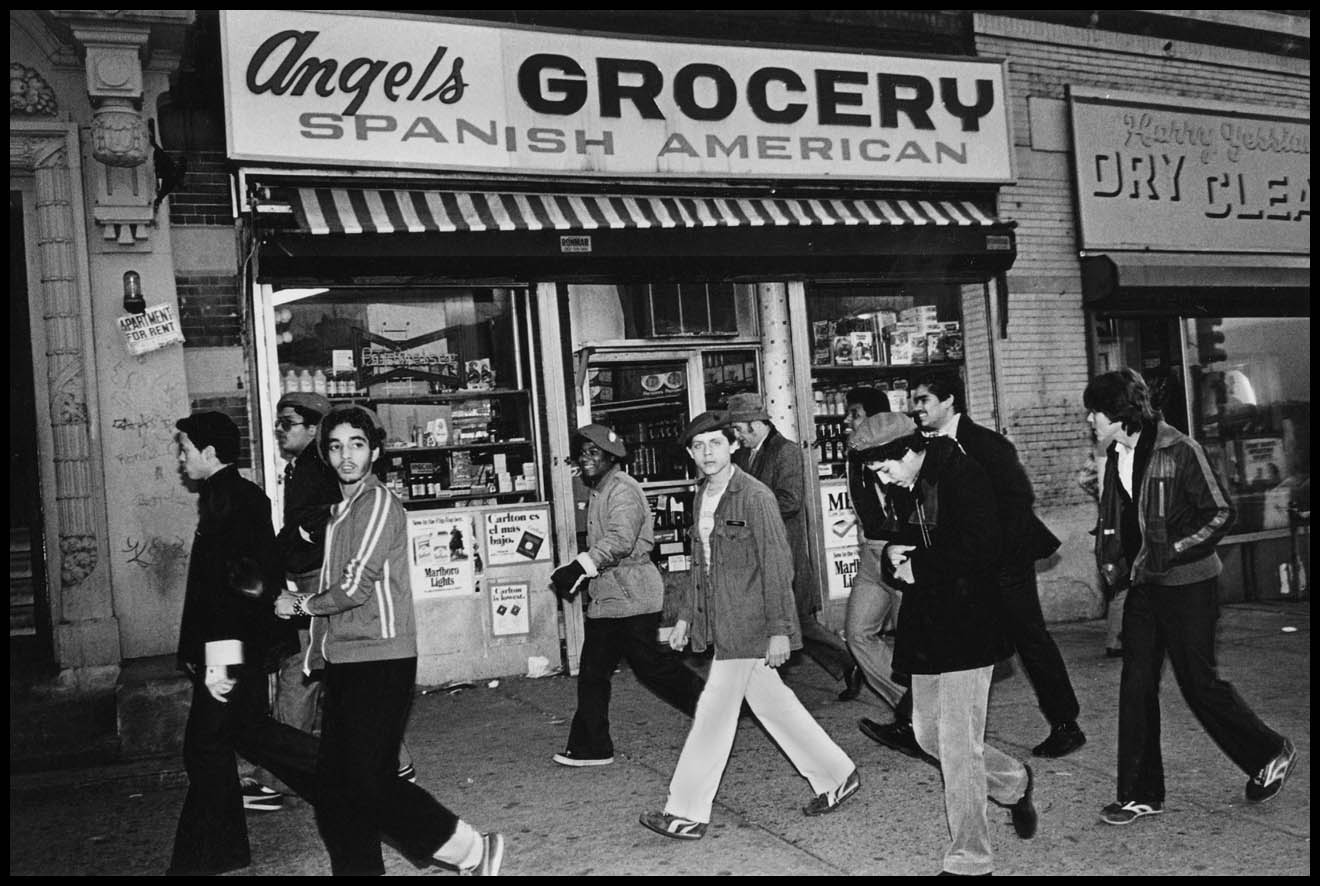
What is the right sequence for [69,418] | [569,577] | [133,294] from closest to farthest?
[569,577] < [69,418] < [133,294]

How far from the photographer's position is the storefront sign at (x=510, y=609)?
9141mm

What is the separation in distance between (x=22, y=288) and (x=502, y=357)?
146 inches

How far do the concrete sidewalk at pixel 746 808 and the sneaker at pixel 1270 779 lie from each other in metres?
0.06

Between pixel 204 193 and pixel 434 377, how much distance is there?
2.08m

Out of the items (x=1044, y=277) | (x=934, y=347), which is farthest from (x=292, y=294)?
(x=1044, y=277)

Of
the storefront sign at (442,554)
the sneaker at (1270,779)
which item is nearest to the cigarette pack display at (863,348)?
the storefront sign at (442,554)

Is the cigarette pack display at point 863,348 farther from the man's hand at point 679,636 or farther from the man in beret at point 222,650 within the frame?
the man in beret at point 222,650

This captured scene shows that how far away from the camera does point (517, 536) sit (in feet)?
30.4

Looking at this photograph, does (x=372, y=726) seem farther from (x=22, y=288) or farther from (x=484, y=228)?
(x=22, y=288)

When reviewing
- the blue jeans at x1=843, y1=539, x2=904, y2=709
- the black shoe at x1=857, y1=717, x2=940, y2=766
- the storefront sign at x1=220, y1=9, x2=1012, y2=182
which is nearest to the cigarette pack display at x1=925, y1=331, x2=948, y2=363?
the storefront sign at x1=220, y1=9, x2=1012, y2=182

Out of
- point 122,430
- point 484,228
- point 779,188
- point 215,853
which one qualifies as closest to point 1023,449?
point 779,188

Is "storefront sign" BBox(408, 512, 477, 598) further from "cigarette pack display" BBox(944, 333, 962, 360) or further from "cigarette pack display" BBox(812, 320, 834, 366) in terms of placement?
"cigarette pack display" BBox(944, 333, 962, 360)

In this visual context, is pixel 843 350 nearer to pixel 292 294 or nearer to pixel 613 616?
pixel 292 294

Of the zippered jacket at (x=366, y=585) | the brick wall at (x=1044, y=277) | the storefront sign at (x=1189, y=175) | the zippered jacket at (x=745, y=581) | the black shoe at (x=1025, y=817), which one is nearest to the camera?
the zippered jacket at (x=366, y=585)
